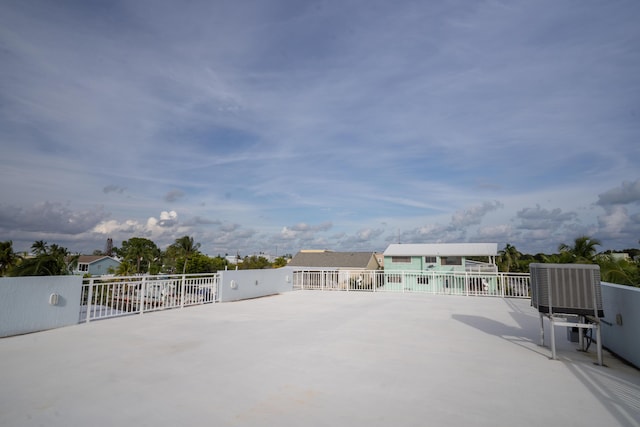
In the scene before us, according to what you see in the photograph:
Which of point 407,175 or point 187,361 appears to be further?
point 407,175

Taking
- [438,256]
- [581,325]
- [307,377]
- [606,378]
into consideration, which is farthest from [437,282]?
[438,256]

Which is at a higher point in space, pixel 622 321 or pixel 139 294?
pixel 622 321

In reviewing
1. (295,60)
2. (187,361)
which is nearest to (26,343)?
Result: (187,361)

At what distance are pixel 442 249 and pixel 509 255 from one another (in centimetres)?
966

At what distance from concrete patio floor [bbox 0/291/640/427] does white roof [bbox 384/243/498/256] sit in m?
17.4

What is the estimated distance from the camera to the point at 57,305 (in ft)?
17.4

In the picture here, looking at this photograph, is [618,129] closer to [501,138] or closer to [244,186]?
[501,138]

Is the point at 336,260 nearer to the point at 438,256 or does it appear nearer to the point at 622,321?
the point at 438,256

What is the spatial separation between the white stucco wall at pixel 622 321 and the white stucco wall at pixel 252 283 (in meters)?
7.87

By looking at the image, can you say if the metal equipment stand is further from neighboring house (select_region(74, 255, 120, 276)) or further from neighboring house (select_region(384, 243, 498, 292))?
neighboring house (select_region(74, 255, 120, 276))

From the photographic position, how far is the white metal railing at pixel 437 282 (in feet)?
33.5

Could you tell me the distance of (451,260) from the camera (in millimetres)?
22750

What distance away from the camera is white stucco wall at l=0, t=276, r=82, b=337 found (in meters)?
4.68

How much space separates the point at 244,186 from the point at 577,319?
15.7 meters
